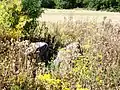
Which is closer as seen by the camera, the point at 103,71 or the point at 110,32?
the point at 103,71

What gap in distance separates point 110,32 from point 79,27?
1992mm

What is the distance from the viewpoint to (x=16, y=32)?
26.9 ft

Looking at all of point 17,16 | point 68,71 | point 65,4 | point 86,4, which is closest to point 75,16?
point 17,16

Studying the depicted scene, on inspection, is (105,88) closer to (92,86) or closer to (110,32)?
(92,86)

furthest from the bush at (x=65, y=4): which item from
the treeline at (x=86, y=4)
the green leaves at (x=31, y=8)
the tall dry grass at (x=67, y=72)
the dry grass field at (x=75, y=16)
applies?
the tall dry grass at (x=67, y=72)

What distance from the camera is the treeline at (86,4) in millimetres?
37000

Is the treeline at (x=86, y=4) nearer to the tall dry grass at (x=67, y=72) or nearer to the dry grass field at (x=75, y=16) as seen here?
the dry grass field at (x=75, y=16)

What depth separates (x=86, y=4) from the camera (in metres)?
38.6

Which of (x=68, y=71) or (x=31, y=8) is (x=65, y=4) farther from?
(x=68, y=71)

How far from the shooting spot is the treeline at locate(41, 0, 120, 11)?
37000mm

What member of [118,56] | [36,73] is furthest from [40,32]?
[36,73]

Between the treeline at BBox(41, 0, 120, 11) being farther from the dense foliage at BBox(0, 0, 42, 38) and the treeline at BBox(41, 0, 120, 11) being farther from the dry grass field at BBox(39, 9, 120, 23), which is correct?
the dense foliage at BBox(0, 0, 42, 38)

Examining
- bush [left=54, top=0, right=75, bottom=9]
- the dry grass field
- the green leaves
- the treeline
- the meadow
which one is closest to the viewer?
the meadow

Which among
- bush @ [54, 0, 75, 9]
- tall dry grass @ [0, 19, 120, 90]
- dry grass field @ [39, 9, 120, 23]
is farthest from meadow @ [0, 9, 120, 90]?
bush @ [54, 0, 75, 9]
